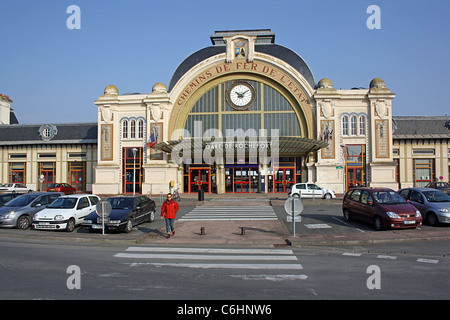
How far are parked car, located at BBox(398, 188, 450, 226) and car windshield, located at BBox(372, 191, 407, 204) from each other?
4.78ft

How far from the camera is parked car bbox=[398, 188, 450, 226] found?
14875mm

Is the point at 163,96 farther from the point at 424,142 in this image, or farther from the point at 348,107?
the point at 424,142

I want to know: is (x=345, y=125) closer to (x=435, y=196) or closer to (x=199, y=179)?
(x=199, y=179)

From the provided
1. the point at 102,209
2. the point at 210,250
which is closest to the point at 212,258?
the point at 210,250

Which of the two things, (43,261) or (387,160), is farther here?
(387,160)

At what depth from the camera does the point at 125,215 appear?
47.6 feet

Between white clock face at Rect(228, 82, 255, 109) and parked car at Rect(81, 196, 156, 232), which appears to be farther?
white clock face at Rect(228, 82, 255, 109)

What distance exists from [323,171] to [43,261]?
92.7 ft

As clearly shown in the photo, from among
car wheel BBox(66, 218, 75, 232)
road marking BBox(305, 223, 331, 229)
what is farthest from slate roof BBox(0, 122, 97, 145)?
road marking BBox(305, 223, 331, 229)

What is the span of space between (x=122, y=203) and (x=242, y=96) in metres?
22.7

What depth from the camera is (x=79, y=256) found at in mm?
10195

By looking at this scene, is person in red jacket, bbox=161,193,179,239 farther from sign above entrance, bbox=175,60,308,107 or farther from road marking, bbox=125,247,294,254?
sign above entrance, bbox=175,60,308,107
